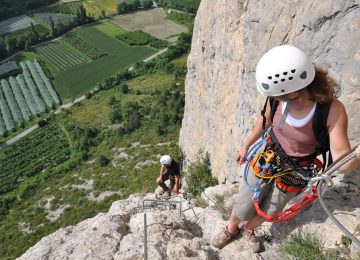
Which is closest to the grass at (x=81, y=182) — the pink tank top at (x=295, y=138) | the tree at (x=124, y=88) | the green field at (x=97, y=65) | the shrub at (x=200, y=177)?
the tree at (x=124, y=88)

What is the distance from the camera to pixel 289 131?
454cm

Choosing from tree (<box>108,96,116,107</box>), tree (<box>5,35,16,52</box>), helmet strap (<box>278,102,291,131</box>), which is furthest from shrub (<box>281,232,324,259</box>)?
tree (<box>5,35,16,52</box>)

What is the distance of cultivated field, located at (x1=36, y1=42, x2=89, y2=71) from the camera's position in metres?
77.5

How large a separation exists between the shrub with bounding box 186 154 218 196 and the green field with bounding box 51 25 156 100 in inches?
2304

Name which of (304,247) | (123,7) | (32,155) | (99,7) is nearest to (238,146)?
(304,247)

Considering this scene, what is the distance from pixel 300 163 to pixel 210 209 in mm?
3289

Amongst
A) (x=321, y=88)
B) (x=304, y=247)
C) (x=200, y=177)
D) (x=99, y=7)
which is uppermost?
(x=321, y=88)

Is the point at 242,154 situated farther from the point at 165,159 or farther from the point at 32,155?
the point at 32,155

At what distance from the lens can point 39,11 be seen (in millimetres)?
102062

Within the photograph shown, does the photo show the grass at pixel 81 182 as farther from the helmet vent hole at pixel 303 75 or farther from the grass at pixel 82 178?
the helmet vent hole at pixel 303 75

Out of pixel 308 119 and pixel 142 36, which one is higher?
pixel 308 119

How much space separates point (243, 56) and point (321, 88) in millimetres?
5824

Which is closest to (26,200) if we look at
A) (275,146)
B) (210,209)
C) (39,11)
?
(210,209)

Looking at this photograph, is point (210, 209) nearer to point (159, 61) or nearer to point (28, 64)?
point (159, 61)
